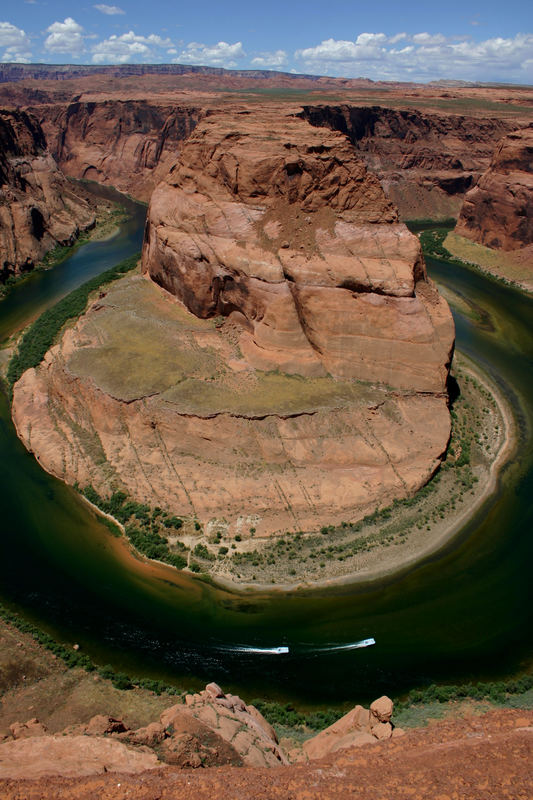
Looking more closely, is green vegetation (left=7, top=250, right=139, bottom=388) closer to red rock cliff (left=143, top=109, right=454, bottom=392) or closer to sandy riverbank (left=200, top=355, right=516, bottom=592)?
red rock cliff (left=143, top=109, right=454, bottom=392)

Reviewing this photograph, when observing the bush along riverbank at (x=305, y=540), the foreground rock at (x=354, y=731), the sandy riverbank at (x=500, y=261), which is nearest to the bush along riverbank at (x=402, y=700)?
the foreground rock at (x=354, y=731)

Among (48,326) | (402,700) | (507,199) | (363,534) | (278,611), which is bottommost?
(402,700)

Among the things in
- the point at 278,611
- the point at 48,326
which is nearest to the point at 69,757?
the point at 278,611

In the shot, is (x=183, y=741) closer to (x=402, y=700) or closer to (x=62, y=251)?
(x=402, y=700)

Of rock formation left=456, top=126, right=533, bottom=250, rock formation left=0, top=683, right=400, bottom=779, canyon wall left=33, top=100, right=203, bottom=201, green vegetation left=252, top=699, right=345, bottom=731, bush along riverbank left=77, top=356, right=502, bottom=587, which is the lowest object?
green vegetation left=252, top=699, right=345, bottom=731

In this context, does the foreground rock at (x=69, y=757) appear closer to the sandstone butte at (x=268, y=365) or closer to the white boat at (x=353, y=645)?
the white boat at (x=353, y=645)

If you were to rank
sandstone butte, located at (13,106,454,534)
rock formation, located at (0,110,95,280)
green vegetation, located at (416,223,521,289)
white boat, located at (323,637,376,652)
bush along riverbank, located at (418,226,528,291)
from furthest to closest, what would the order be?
green vegetation, located at (416,223,521,289)
bush along riverbank, located at (418,226,528,291)
rock formation, located at (0,110,95,280)
sandstone butte, located at (13,106,454,534)
white boat, located at (323,637,376,652)

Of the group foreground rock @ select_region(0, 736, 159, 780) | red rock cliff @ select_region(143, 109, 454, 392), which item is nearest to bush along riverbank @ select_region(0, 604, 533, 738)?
foreground rock @ select_region(0, 736, 159, 780)
